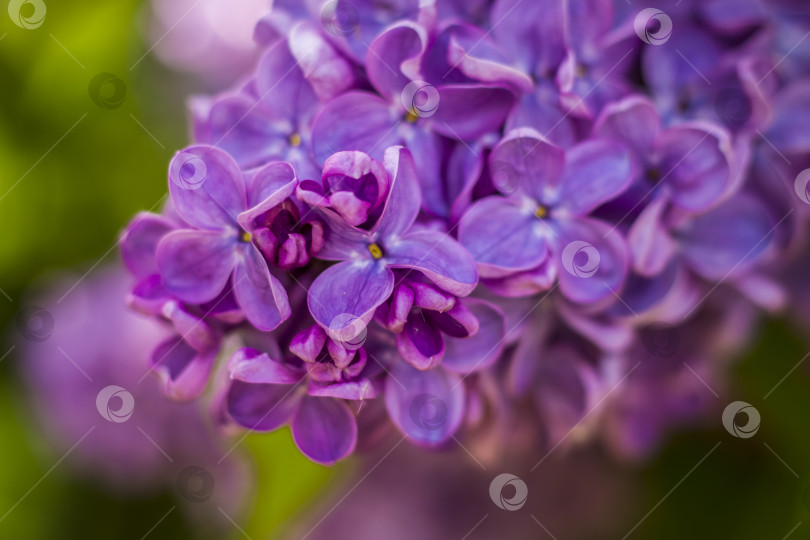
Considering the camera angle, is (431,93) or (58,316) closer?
(431,93)

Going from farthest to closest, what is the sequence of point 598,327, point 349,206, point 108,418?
1. point 108,418
2. point 598,327
3. point 349,206

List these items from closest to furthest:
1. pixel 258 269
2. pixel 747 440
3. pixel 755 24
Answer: pixel 258 269, pixel 755 24, pixel 747 440

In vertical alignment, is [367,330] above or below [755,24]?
below

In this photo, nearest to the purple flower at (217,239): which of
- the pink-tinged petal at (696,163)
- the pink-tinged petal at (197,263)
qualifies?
the pink-tinged petal at (197,263)

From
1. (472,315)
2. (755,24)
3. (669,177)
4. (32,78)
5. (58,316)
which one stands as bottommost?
(58,316)

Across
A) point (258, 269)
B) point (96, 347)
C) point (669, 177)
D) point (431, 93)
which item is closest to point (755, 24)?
point (669, 177)

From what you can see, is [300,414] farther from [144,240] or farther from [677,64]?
[677,64]

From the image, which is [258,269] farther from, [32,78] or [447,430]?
[32,78]

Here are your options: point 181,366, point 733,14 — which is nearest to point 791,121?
point 733,14
